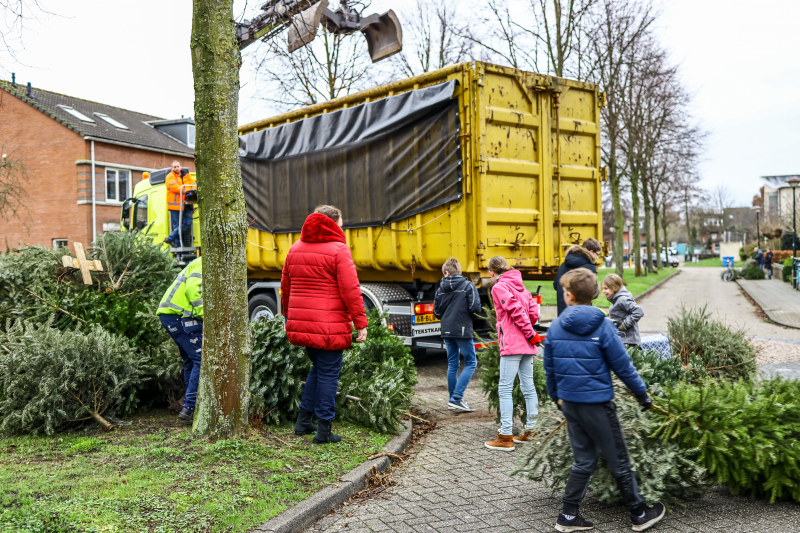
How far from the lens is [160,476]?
3.98 meters

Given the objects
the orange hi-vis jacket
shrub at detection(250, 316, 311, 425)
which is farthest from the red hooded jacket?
the orange hi-vis jacket

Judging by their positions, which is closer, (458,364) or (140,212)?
(458,364)

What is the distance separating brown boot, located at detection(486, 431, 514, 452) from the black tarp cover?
10.7ft

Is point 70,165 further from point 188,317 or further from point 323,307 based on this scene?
point 323,307

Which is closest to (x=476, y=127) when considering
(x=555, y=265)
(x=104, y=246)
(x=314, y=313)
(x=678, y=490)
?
(x=555, y=265)

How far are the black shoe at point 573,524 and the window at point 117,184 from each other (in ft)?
102

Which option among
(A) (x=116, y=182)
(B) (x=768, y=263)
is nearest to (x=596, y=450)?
(A) (x=116, y=182)

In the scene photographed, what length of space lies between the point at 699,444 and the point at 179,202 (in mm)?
9249

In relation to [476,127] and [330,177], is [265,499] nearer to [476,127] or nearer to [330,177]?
[476,127]

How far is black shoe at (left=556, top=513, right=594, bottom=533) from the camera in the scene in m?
3.51

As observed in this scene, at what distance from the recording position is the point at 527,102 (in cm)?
806

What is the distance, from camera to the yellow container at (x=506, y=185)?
7.49m

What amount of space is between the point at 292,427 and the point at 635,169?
81.0 feet

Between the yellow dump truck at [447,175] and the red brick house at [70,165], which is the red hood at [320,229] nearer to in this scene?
the yellow dump truck at [447,175]
